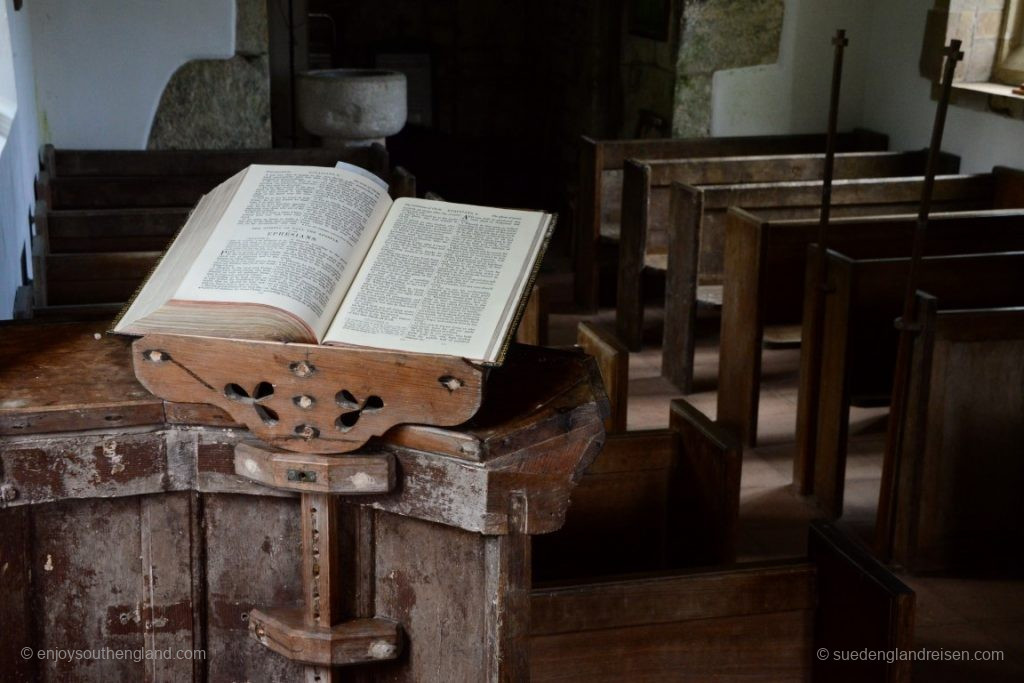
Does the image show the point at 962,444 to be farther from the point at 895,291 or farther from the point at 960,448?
the point at 895,291

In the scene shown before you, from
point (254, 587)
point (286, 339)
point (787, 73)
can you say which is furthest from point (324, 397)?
point (787, 73)

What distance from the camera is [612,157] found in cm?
566

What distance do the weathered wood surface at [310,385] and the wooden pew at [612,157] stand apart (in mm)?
4091

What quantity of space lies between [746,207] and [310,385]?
3.71m

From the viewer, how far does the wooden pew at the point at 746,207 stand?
185 inches

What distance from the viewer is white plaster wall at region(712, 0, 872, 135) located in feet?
20.9

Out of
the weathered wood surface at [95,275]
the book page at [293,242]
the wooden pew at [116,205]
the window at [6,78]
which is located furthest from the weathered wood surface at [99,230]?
the book page at [293,242]

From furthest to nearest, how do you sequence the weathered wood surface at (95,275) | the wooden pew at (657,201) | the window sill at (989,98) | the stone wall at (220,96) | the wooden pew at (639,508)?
1. the stone wall at (220,96)
2. the window sill at (989,98)
3. the wooden pew at (657,201)
4. the weathered wood surface at (95,275)
5. the wooden pew at (639,508)

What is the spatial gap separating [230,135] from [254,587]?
500cm

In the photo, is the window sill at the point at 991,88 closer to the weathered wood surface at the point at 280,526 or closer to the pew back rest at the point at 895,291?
the pew back rest at the point at 895,291

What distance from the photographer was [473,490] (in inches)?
56.8

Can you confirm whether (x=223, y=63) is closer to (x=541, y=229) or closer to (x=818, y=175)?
(x=818, y=175)

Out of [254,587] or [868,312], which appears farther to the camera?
[868,312]

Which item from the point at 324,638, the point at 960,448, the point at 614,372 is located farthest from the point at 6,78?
the point at 960,448
